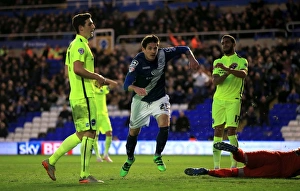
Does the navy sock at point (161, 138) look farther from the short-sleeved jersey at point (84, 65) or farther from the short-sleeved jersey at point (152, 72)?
the short-sleeved jersey at point (84, 65)

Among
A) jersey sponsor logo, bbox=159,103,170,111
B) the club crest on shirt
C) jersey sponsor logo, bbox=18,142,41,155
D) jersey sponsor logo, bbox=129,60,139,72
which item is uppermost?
the club crest on shirt

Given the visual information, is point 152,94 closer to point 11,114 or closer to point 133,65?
point 133,65

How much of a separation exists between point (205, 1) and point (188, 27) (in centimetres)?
315

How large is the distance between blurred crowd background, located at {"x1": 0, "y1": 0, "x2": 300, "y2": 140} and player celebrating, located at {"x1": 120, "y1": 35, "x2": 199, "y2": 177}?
1420 cm

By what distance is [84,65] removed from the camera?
436 inches

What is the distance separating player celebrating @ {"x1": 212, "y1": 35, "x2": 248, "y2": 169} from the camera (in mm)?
13344

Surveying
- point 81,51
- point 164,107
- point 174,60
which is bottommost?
point 164,107

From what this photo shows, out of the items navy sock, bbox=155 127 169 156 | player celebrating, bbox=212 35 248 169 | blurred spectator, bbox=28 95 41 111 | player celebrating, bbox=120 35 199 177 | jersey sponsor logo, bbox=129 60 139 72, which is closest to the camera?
jersey sponsor logo, bbox=129 60 139 72

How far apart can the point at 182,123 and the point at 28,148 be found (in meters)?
6.94

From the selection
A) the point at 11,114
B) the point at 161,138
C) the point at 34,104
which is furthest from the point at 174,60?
the point at 161,138

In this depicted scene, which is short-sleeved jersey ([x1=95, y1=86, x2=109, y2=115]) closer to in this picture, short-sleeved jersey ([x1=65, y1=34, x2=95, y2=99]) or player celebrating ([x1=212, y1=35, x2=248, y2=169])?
player celebrating ([x1=212, y1=35, x2=248, y2=169])

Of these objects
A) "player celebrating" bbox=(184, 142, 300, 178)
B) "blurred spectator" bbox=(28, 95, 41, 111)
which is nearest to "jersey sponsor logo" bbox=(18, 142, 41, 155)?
"blurred spectator" bbox=(28, 95, 41, 111)

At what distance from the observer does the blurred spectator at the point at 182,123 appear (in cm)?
2700

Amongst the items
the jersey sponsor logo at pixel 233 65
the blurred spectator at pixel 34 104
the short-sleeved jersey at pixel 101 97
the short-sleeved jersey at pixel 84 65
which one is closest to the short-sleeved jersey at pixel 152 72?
the short-sleeved jersey at pixel 84 65
